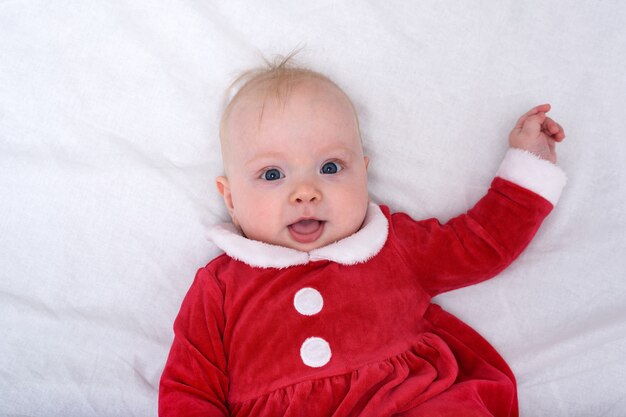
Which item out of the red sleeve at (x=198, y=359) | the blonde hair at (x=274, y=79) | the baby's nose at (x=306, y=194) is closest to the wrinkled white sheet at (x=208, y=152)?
the blonde hair at (x=274, y=79)

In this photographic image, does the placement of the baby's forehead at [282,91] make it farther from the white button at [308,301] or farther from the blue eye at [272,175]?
the white button at [308,301]

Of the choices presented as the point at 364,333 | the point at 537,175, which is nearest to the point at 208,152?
the point at 364,333

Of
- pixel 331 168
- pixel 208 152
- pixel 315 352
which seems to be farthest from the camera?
pixel 208 152

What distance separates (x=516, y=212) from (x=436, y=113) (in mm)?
288

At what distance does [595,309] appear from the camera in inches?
54.0

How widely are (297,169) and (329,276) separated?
223 mm

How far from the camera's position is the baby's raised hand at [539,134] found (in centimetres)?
135

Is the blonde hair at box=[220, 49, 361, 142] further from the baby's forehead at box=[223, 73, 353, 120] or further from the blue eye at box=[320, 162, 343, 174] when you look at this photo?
the blue eye at box=[320, 162, 343, 174]

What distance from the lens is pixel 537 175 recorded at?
134cm

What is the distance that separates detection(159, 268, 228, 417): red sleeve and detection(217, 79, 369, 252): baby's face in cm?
16

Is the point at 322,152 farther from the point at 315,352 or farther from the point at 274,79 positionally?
the point at 315,352

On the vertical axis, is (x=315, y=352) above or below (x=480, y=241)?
below

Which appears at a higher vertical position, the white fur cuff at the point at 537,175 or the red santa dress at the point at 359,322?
the white fur cuff at the point at 537,175

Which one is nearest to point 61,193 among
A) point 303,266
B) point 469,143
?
point 303,266
